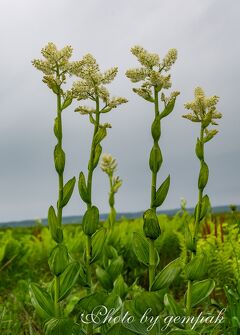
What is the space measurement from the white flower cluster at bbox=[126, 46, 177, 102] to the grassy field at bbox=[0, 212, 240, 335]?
1028 millimetres

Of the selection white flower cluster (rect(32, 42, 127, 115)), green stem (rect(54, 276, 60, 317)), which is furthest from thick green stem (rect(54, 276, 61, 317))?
white flower cluster (rect(32, 42, 127, 115))

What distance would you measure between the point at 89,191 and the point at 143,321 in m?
0.70

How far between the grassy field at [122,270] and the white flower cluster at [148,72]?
3.37ft

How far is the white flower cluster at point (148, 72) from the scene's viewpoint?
8.70ft

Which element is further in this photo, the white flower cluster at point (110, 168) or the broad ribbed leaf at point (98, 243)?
the white flower cluster at point (110, 168)

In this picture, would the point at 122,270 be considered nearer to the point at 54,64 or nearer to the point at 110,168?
the point at 110,168

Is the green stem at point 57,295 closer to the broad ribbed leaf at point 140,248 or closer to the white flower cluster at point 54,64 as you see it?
the broad ribbed leaf at point 140,248

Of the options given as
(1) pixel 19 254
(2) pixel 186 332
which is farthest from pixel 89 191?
(1) pixel 19 254

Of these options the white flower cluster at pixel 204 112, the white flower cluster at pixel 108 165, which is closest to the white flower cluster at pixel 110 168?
the white flower cluster at pixel 108 165

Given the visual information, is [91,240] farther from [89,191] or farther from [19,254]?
[19,254]

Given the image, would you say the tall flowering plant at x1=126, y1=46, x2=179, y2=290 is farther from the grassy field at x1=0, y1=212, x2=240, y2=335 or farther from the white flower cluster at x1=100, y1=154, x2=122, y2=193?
the white flower cluster at x1=100, y1=154, x2=122, y2=193

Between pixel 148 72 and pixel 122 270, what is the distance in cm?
446

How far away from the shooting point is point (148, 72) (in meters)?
2.66

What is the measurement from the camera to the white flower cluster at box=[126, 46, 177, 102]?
2652 mm
